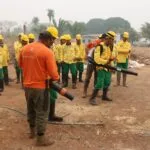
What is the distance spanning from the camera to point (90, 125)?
746 centimetres

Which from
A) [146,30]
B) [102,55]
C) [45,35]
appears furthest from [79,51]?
[146,30]

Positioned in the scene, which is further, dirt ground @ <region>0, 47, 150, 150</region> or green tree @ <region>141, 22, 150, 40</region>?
green tree @ <region>141, 22, 150, 40</region>

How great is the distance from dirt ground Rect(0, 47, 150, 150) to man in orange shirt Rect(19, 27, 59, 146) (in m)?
0.52

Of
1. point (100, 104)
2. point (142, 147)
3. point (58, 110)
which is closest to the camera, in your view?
point (142, 147)

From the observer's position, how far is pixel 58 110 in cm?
851

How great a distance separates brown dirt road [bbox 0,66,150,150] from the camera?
6531 mm

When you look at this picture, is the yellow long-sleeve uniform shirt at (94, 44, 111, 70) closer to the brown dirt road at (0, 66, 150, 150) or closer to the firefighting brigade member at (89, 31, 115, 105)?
the firefighting brigade member at (89, 31, 115, 105)

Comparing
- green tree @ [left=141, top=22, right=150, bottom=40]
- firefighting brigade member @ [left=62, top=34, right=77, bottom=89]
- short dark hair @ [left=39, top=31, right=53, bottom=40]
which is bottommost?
green tree @ [left=141, top=22, right=150, bottom=40]

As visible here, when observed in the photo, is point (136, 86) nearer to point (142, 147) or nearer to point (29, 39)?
point (29, 39)

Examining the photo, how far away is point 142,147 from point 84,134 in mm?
1166

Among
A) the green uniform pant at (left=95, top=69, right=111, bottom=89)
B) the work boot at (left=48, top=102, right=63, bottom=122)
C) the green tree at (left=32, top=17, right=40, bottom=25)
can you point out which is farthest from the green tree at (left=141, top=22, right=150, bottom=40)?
the work boot at (left=48, top=102, right=63, bottom=122)

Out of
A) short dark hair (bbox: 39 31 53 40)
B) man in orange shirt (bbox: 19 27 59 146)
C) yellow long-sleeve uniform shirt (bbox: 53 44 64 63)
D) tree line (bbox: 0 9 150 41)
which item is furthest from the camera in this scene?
tree line (bbox: 0 9 150 41)

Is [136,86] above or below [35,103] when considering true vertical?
below

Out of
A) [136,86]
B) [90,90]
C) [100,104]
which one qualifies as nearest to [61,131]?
[100,104]
